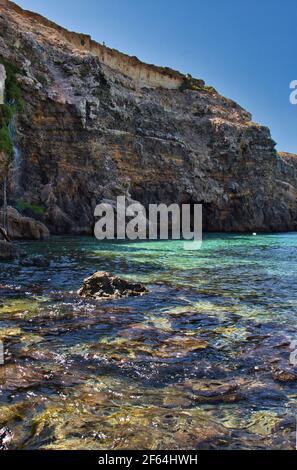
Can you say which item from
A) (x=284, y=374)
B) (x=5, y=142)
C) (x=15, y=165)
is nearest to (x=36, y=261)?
(x=284, y=374)

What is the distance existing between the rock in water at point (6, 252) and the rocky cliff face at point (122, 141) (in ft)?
61.1

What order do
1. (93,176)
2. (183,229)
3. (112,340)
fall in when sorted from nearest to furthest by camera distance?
(112,340) → (93,176) → (183,229)

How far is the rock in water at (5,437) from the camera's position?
3.85m

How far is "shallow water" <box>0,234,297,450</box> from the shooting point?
13.7 ft

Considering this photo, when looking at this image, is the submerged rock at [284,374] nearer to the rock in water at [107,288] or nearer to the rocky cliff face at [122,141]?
the rock in water at [107,288]

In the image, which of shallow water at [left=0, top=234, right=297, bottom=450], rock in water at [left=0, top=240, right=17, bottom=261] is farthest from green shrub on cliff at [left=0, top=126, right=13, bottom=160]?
shallow water at [left=0, top=234, right=297, bottom=450]

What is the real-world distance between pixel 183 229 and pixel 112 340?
50736mm

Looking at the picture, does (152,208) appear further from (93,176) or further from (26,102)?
(26,102)

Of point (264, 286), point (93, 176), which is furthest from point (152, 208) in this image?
point (264, 286)

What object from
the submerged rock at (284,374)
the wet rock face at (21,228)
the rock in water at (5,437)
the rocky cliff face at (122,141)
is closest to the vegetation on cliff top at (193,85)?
the rocky cliff face at (122,141)

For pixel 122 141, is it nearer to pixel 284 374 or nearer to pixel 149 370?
pixel 149 370

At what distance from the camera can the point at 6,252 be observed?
Result: 19375 millimetres
